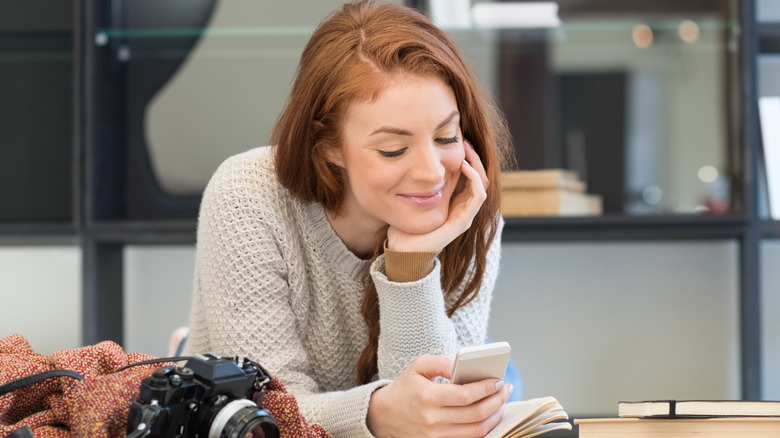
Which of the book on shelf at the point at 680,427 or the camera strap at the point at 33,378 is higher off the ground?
the camera strap at the point at 33,378

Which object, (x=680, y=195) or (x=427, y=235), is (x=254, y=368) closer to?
(x=427, y=235)

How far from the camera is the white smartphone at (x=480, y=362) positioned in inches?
27.5

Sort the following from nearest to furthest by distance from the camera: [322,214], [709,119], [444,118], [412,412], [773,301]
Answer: [412,412]
[444,118]
[322,214]
[709,119]
[773,301]

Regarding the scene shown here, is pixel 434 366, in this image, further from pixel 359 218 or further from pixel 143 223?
pixel 143 223

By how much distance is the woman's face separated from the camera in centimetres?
94

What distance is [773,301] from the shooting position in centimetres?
203

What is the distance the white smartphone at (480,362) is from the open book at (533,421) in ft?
0.15

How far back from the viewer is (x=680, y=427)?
0.64 meters

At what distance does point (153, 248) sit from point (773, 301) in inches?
63.5

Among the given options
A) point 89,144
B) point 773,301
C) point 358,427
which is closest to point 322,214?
point 358,427

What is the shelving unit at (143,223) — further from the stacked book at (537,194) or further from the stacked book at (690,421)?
the stacked book at (690,421)

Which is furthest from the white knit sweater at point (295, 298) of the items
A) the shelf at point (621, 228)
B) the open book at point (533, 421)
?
the shelf at point (621, 228)

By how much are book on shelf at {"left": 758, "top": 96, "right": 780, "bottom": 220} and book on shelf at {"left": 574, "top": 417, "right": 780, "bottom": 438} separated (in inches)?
51.1

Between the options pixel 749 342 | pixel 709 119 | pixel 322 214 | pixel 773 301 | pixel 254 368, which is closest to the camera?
pixel 254 368
